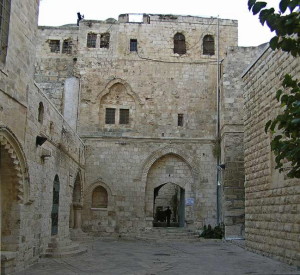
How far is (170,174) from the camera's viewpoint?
56.7 feet

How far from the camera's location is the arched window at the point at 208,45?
18219 mm

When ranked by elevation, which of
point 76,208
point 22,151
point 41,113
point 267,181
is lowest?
point 76,208

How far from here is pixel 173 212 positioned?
2605cm

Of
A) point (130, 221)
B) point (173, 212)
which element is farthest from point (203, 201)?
point (173, 212)

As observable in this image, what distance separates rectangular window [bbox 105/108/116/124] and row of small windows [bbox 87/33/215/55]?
9.23 ft

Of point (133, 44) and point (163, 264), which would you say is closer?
point (163, 264)

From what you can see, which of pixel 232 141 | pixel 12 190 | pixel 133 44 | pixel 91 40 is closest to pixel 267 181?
pixel 12 190

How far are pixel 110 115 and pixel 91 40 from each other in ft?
11.4

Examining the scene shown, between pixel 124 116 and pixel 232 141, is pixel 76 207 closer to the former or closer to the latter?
pixel 124 116

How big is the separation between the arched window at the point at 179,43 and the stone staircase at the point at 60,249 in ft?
34.7

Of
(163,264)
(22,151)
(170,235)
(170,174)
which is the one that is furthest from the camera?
(170,174)

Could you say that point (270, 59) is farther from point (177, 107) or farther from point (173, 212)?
point (173, 212)

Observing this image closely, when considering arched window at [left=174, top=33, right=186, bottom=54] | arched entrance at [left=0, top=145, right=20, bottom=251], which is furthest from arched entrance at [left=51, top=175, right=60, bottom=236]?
arched window at [left=174, top=33, right=186, bottom=54]

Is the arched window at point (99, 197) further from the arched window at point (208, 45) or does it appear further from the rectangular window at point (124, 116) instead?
the arched window at point (208, 45)
